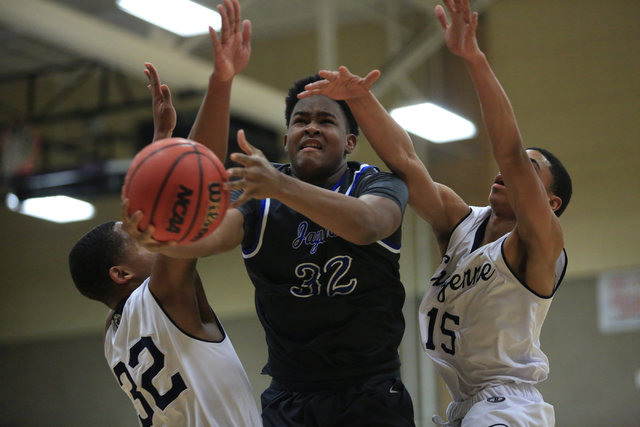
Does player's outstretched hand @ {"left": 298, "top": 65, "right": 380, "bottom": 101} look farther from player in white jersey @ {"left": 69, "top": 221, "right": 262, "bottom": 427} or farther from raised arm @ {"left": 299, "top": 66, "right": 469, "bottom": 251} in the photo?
player in white jersey @ {"left": 69, "top": 221, "right": 262, "bottom": 427}

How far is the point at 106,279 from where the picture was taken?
4.32m

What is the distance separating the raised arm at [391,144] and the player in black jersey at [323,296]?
0.16m

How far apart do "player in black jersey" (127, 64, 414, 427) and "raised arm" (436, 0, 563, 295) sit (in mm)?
589

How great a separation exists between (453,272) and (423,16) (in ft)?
31.9

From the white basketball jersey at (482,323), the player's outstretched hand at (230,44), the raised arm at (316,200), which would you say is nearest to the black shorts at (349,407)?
the white basketball jersey at (482,323)

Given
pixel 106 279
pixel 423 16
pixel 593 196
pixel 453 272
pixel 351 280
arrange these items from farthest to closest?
pixel 423 16
pixel 593 196
pixel 453 272
pixel 106 279
pixel 351 280

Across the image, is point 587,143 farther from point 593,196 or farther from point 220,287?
point 220,287

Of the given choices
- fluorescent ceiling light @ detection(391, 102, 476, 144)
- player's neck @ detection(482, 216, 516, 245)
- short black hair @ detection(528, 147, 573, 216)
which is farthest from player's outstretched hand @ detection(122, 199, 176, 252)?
fluorescent ceiling light @ detection(391, 102, 476, 144)

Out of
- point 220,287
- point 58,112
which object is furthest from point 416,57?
point 58,112

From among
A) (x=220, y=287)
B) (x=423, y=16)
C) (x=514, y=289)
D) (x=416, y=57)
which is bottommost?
(x=514, y=289)

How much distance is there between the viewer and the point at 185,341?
13.1 feet

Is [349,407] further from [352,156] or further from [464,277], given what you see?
[352,156]

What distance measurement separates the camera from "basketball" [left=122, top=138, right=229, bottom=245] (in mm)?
3223

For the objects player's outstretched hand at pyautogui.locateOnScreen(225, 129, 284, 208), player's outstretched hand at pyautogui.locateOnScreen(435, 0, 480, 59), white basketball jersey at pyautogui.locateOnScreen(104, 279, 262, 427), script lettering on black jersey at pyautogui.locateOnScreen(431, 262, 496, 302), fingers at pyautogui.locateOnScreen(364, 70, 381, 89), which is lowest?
white basketball jersey at pyautogui.locateOnScreen(104, 279, 262, 427)
